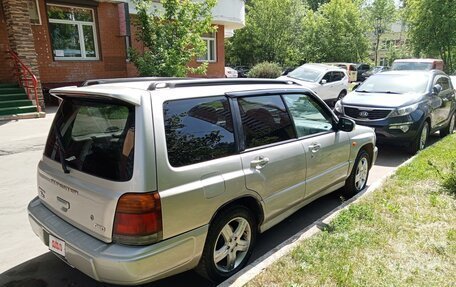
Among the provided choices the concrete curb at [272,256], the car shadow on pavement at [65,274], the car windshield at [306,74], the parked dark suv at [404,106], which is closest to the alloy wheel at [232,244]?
the concrete curb at [272,256]

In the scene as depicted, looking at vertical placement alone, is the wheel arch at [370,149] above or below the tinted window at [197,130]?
below

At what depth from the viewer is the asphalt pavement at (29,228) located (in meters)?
3.02

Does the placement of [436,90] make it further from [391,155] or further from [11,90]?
[11,90]

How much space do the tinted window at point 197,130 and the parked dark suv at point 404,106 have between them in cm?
510

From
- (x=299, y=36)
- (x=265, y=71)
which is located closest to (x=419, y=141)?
(x=265, y=71)

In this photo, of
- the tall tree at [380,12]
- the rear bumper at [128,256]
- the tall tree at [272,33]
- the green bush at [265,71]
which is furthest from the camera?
the tall tree at [380,12]

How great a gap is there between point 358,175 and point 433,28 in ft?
85.1

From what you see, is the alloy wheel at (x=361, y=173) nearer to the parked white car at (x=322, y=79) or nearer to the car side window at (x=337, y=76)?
the parked white car at (x=322, y=79)

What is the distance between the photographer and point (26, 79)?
1011 cm

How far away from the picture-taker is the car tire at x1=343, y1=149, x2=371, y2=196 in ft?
15.3

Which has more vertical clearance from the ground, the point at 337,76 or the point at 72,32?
the point at 72,32

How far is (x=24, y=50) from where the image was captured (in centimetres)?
1000

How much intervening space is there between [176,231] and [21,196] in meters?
3.50

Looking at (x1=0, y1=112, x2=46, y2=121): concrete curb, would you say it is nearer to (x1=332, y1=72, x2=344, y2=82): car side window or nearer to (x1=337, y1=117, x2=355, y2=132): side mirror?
(x1=337, y1=117, x2=355, y2=132): side mirror
